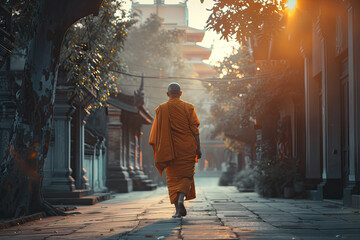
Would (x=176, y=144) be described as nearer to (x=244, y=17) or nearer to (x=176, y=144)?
(x=176, y=144)

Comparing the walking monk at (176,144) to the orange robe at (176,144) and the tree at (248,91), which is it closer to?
the orange robe at (176,144)

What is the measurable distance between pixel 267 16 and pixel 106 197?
7647 mm

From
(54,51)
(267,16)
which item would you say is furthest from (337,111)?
(54,51)

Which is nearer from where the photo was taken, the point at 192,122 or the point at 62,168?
the point at 192,122

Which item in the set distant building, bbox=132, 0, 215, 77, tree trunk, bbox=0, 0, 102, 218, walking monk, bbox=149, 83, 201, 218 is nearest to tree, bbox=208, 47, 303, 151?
walking monk, bbox=149, 83, 201, 218

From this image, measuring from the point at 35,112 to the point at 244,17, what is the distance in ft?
13.2

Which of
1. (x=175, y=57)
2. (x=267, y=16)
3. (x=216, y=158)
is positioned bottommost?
(x=216, y=158)

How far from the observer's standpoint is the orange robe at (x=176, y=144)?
8.01 m

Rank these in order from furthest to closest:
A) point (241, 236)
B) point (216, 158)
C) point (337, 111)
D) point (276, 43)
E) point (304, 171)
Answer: point (216, 158) → point (276, 43) → point (304, 171) → point (337, 111) → point (241, 236)

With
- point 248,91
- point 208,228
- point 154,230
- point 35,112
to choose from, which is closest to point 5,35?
point 35,112

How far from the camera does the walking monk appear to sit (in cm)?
800

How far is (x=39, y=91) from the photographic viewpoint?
850 centimetres

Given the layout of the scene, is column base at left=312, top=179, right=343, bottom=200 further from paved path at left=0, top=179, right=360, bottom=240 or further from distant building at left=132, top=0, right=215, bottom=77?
distant building at left=132, top=0, right=215, bottom=77

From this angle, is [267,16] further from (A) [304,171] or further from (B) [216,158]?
(B) [216,158]
